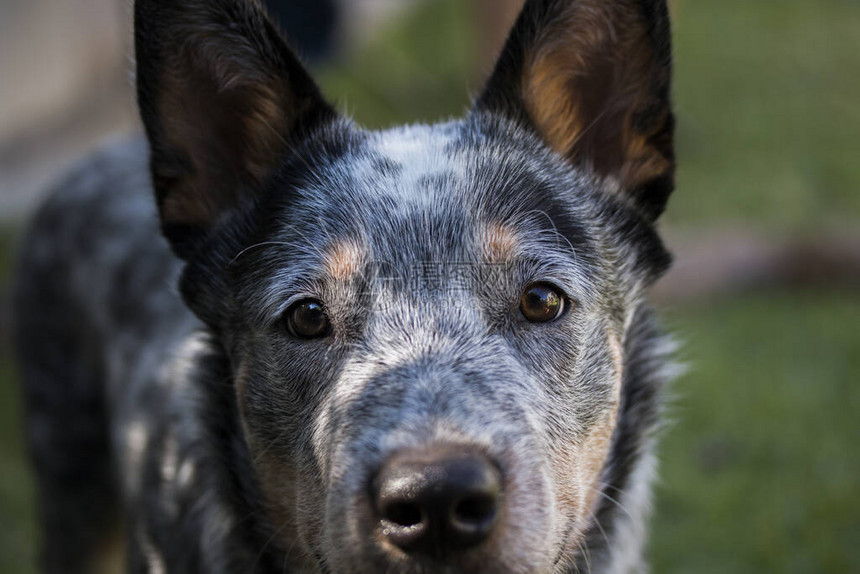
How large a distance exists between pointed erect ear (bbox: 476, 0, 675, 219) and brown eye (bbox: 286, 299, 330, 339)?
0.89 m

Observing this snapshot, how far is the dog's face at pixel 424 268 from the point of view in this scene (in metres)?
2.03

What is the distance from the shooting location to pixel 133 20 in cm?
255

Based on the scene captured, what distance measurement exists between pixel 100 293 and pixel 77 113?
5.19m

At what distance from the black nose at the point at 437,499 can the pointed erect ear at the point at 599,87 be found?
1257 millimetres

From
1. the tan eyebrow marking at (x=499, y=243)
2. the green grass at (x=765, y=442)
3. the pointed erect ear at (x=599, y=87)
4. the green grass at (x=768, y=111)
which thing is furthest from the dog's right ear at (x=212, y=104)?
the green grass at (x=768, y=111)

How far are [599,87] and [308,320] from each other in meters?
1.19

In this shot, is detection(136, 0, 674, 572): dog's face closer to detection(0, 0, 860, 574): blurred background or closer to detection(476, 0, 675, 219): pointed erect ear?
detection(476, 0, 675, 219): pointed erect ear

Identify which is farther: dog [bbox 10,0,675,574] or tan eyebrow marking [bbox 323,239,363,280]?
tan eyebrow marking [bbox 323,239,363,280]

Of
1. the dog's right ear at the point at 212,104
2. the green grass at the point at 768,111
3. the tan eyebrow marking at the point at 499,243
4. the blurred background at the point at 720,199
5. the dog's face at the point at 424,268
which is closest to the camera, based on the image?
the dog's face at the point at 424,268

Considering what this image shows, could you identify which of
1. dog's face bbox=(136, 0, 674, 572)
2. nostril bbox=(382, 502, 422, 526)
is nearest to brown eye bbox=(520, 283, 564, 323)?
dog's face bbox=(136, 0, 674, 572)

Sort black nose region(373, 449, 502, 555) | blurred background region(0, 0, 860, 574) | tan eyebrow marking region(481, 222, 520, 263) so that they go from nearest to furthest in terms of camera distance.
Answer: black nose region(373, 449, 502, 555)
tan eyebrow marking region(481, 222, 520, 263)
blurred background region(0, 0, 860, 574)

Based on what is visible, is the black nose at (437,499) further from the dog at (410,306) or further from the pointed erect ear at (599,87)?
the pointed erect ear at (599,87)

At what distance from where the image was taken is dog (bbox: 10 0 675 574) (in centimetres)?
205

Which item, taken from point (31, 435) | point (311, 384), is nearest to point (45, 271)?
point (31, 435)
